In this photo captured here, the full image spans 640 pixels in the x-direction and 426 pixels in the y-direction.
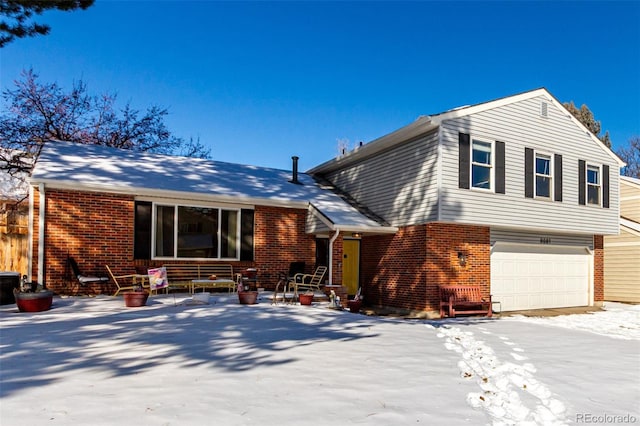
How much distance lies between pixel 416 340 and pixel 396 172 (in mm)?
7420

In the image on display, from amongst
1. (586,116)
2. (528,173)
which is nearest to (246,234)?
(528,173)

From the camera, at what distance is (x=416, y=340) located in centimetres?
768

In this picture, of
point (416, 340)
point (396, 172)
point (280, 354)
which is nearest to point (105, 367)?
point (280, 354)

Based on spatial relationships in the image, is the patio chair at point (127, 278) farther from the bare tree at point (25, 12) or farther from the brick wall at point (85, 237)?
the bare tree at point (25, 12)

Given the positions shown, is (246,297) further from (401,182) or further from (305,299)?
(401,182)

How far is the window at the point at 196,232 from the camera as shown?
12.7 meters

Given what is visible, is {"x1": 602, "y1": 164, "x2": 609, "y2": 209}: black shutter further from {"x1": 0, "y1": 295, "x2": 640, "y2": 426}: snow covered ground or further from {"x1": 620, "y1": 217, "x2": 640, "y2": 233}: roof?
{"x1": 0, "y1": 295, "x2": 640, "y2": 426}: snow covered ground

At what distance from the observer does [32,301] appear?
8.80m

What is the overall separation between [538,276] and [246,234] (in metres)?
9.63

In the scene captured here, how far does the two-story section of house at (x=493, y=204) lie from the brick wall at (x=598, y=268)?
39 millimetres

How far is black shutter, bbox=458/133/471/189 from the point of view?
41.5ft

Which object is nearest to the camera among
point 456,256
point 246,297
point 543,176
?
point 246,297

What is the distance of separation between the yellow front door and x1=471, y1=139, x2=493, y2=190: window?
4.60m

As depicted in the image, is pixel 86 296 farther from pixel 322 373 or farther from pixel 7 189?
pixel 7 189
